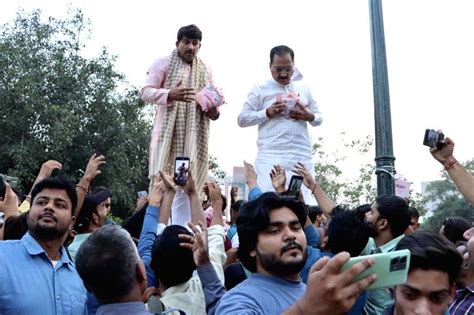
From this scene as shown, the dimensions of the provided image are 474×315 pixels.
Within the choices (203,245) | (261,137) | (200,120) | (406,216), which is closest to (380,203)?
(406,216)

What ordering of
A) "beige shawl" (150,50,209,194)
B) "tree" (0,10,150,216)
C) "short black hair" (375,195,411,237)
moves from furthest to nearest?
"tree" (0,10,150,216)
"beige shawl" (150,50,209,194)
"short black hair" (375,195,411,237)

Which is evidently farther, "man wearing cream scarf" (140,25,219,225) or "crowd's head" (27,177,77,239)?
"man wearing cream scarf" (140,25,219,225)

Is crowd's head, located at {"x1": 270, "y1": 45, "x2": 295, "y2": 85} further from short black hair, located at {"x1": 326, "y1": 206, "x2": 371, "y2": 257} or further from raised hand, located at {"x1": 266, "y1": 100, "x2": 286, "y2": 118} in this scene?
short black hair, located at {"x1": 326, "y1": 206, "x2": 371, "y2": 257}

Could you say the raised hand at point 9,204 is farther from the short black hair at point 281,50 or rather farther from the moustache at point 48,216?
the short black hair at point 281,50

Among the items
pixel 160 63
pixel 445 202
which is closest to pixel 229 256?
pixel 160 63

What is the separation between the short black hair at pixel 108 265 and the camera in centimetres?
236

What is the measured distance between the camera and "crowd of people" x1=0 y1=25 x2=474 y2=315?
7.07ft

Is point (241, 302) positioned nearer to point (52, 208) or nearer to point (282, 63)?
point (52, 208)

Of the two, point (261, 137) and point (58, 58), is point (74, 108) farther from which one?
point (261, 137)

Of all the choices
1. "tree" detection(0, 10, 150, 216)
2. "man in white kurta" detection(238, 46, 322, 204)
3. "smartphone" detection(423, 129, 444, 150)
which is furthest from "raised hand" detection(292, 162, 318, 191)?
"tree" detection(0, 10, 150, 216)

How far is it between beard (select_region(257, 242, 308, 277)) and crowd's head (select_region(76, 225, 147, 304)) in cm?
53

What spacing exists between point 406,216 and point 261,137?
214 centimetres

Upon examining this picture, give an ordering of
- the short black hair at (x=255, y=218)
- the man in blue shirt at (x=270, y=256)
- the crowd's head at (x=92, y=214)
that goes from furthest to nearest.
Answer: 1. the crowd's head at (x=92, y=214)
2. the short black hair at (x=255, y=218)
3. the man in blue shirt at (x=270, y=256)

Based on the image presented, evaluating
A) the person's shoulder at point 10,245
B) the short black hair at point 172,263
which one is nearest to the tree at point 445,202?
the short black hair at point 172,263
